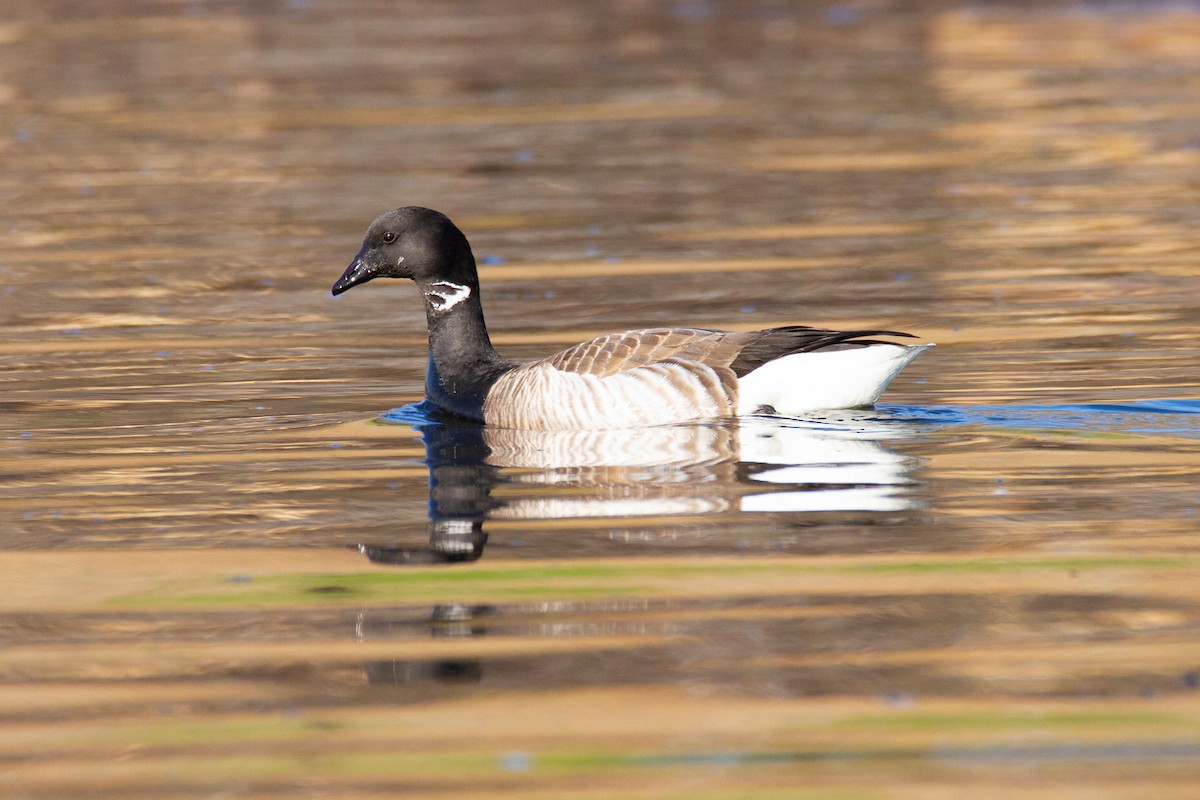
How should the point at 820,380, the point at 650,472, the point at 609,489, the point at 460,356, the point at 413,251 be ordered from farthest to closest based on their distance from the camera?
the point at 413,251 < the point at 460,356 < the point at 820,380 < the point at 650,472 < the point at 609,489

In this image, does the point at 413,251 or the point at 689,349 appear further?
the point at 413,251

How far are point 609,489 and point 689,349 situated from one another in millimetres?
1777

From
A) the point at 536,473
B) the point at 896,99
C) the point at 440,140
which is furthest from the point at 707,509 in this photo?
the point at 896,99

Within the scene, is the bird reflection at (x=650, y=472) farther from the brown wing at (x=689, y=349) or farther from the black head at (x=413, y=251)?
the black head at (x=413, y=251)

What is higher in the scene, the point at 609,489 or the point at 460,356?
the point at 460,356

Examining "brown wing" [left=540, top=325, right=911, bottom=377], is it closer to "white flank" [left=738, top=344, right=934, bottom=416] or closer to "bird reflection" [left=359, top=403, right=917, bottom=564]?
"white flank" [left=738, top=344, right=934, bottom=416]

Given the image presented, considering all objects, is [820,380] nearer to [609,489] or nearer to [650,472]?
[650,472]

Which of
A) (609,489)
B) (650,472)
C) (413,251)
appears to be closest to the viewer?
(609,489)

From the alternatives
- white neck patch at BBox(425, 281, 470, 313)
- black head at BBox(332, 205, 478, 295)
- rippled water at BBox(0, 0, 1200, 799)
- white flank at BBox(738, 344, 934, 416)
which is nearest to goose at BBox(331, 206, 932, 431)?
white flank at BBox(738, 344, 934, 416)

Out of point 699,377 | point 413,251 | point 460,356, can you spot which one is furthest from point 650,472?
point 413,251

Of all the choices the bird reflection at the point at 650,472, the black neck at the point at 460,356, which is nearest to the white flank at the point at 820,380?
the bird reflection at the point at 650,472

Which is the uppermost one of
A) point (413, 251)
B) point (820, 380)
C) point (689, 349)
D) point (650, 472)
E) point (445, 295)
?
point (413, 251)

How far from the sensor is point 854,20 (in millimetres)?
36938

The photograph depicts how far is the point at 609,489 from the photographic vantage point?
30.5ft
